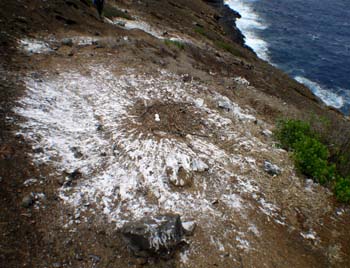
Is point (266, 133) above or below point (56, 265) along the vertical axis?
above

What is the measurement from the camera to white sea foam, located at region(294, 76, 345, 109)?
27805mm

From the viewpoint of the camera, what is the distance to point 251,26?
47.1 metres

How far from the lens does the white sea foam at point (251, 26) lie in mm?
37997

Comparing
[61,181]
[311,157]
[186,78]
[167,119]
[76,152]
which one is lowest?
[61,181]

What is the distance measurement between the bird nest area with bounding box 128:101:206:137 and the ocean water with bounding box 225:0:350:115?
23090mm

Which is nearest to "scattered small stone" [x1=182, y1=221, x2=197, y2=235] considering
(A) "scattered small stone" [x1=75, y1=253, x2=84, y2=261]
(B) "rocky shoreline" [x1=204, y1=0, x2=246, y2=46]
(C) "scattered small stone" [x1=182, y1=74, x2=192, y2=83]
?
(A) "scattered small stone" [x1=75, y1=253, x2=84, y2=261]

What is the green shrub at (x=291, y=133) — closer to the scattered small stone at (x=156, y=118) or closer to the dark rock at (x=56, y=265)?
the scattered small stone at (x=156, y=118)

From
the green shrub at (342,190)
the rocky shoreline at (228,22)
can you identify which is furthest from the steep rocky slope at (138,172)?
the rocky shoreline at (228,22)

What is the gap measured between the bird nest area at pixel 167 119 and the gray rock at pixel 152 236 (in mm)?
3187

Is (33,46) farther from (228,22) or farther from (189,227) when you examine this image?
(228,22)

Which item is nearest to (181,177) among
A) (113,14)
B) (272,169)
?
(272,169)

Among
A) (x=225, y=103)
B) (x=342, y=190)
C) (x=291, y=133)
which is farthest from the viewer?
(x=225, y=103)

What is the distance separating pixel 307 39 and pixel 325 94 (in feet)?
60.7

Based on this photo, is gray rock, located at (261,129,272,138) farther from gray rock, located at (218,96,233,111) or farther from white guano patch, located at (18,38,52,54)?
white guano patch, located at (18,38,52,54)
